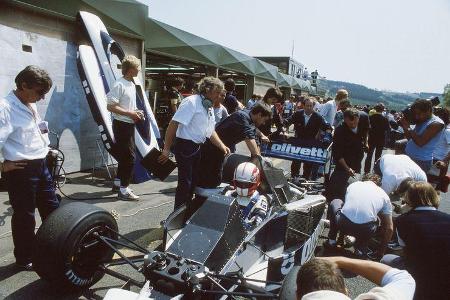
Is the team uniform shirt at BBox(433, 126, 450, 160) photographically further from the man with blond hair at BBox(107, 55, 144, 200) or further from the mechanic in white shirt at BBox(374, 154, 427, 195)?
the man with blond hair at BBox(107, 55, 144, 200)

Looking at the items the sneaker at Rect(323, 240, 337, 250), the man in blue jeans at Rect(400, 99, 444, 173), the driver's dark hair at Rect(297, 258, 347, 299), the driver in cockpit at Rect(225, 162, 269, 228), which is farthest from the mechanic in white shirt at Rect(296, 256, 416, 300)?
the man in blue jeans at Rect(400, 99, 444, 173)

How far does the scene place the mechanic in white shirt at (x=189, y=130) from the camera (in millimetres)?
3828

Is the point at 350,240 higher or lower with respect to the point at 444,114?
lower

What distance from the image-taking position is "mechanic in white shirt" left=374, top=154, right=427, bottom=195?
4.15 m

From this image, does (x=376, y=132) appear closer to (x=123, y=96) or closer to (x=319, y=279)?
(x=123, y=96)

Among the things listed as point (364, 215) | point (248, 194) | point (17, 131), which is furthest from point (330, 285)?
point (17, 131)

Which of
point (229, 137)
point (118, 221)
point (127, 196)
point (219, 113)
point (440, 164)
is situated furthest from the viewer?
point (219, 113)

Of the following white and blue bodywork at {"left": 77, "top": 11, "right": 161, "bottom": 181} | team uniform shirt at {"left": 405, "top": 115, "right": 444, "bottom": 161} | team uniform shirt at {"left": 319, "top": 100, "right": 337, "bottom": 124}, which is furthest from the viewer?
team uniform shirt at {"left": 319, "top": 100, "right": 337, "bottom": 124}

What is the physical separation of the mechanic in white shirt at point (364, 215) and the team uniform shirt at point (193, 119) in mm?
1755

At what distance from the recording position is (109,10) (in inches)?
259

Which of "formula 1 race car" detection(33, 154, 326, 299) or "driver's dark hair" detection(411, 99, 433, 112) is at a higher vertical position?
"driver's dark hair" detection(411, 99, 433, 112)

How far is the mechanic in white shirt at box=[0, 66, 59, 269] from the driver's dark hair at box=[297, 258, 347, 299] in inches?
90.4

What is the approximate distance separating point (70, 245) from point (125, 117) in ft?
9.32

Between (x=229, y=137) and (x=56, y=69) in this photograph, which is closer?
(x=229, y=137)
